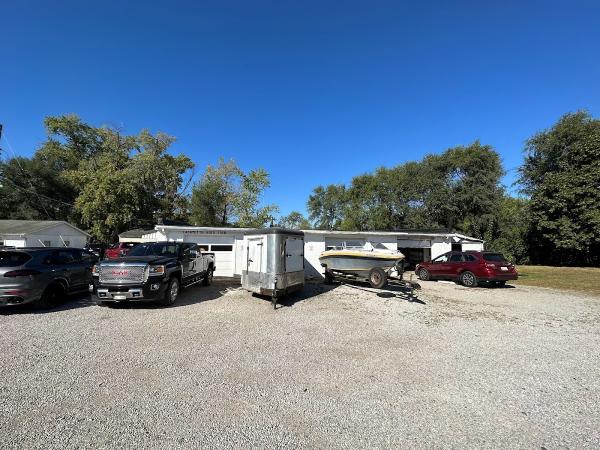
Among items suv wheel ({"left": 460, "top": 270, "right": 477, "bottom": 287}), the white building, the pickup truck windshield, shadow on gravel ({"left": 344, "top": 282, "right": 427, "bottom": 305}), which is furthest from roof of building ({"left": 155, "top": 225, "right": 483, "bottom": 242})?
the white building

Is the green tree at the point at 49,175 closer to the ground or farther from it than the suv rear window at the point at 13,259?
farther from it

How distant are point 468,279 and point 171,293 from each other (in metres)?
12.6

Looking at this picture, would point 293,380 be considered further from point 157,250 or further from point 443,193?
point 443,193

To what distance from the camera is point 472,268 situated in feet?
46.2

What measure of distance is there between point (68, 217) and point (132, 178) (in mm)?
14515

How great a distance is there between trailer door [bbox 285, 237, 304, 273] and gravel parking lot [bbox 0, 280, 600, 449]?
2204mm

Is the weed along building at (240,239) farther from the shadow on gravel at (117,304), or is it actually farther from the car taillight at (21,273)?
the car taillight at (21,273)

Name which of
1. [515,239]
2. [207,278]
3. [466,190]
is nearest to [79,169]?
[207,278]

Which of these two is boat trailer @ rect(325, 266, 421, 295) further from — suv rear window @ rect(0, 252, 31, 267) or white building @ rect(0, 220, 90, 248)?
white building @ rect(0, 220, 90, 248)

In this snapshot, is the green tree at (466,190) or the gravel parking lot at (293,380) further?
the green tree at (466,190)

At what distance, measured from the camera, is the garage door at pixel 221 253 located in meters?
16.2

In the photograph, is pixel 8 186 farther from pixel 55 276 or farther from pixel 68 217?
pixel 55 276

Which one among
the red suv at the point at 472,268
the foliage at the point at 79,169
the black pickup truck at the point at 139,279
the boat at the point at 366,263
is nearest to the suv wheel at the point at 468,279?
the red suv at the point at 472,268

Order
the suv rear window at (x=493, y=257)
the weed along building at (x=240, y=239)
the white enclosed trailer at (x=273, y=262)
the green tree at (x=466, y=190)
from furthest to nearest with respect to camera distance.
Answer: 1. the green tree at (x=466, y=190)
2. the weed along building at (x=240, y=239)
3. the suv rear window at (x=493, y=257)
4. the white enclosed trailer at (x=273, y=262)
